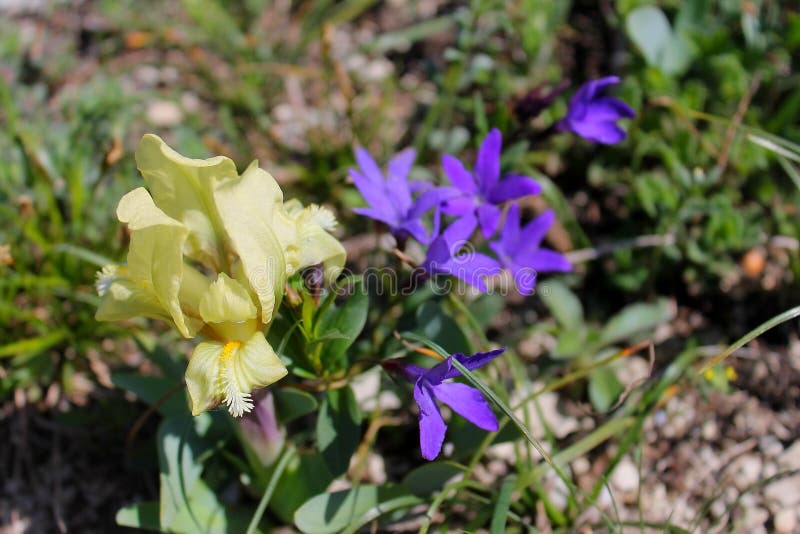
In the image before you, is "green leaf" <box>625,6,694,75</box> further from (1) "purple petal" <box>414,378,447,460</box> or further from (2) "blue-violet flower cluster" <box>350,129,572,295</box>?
(1) "purple petal" <box>414,378,447,460</box>

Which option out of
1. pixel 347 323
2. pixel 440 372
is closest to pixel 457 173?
pixel 347 323

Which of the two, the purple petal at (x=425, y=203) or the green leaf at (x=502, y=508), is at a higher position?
the purple petal at (x=425, y=203)

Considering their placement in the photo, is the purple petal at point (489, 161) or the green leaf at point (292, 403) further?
the purple petal at point (489, 161)

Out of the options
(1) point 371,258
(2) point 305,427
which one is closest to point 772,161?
(1) point 371,258

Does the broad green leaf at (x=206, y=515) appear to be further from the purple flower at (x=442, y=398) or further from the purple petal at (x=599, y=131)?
the purple petal at (x=599, y=131)

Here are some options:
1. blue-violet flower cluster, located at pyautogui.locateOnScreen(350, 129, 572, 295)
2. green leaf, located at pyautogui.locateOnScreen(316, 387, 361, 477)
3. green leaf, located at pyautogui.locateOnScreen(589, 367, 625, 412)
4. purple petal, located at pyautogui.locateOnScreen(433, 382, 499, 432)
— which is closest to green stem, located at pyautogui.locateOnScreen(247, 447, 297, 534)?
green leaf, located at pyautogui.locateOnScreen(316, 387, 361, 477)

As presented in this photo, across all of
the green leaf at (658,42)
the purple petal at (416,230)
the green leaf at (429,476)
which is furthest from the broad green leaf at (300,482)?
the green leaf at (658,42)

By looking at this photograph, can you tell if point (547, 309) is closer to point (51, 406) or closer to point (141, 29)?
point (51, 406)
